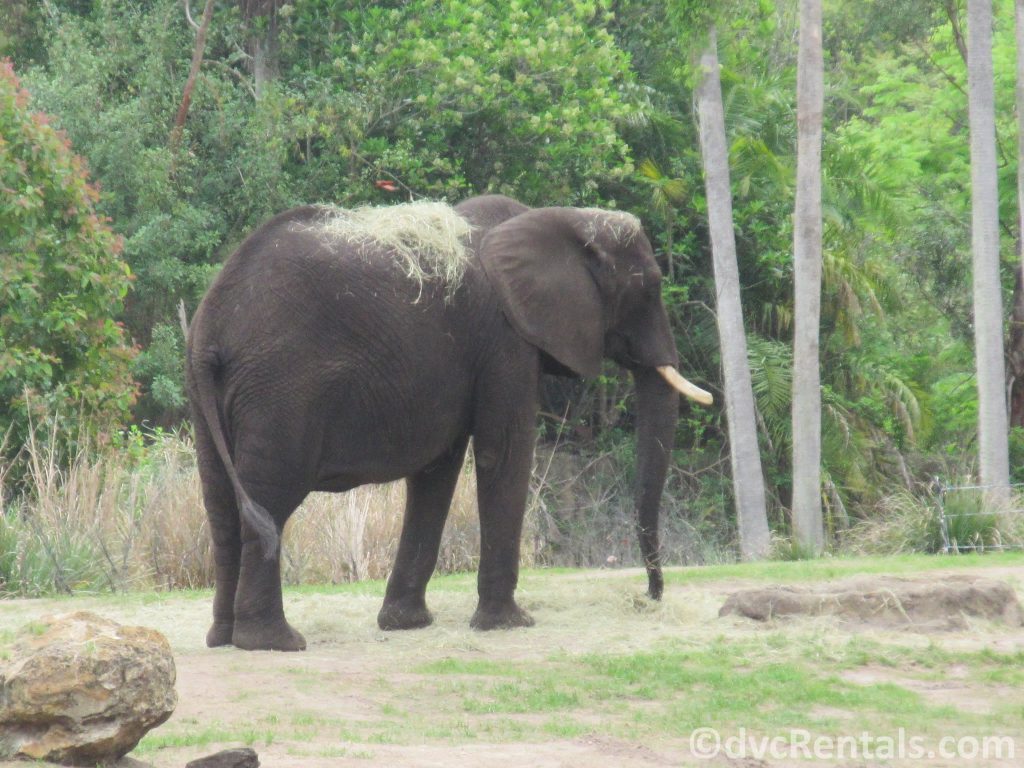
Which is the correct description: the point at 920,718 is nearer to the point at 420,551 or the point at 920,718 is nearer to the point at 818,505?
the point at 420,551

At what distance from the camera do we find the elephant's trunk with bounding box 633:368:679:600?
945 centimetres

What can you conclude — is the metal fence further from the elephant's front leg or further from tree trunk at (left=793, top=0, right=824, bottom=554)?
the elephant's front leg

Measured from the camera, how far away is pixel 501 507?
8984 millimetres

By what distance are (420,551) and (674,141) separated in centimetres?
1649

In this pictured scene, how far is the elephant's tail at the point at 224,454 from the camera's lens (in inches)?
309

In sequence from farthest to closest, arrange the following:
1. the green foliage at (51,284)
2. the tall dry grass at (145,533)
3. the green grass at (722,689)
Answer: the green foliage at (51,284), the tall dry grass at (145,533), the green grass at (722,689)

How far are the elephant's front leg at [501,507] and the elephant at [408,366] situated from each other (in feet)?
0.04

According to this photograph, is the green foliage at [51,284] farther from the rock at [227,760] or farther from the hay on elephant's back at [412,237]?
the rock at [227,760]

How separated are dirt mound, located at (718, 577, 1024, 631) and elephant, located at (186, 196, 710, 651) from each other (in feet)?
3.36

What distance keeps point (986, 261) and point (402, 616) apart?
11.4 metres

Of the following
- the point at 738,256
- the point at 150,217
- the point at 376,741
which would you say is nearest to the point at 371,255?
the point at 376,741

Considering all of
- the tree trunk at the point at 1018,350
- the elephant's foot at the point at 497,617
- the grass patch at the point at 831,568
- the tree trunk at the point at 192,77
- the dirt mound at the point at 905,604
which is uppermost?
A: the tree trunk at the point at 192,77

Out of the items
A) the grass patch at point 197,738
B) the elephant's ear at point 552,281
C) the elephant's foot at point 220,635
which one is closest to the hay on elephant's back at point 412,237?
the elephant's ear at point 552,281

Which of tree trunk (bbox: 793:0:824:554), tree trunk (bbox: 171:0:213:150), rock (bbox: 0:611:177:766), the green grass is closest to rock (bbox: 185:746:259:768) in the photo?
rock (bbox: 0:611:177:766)
